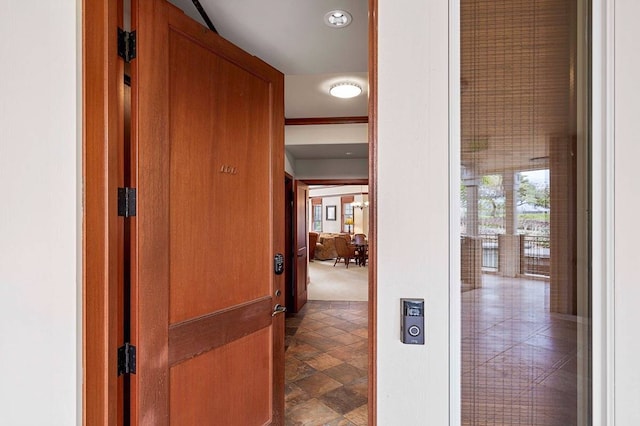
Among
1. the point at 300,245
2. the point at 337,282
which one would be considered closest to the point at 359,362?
the point at 300,245

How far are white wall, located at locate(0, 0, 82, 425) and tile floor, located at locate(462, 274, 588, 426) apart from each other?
4.29 feet

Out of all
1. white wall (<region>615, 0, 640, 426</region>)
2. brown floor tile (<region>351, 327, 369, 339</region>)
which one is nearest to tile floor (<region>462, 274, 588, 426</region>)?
white wall (<region>615, 0, 640, 426</region>)

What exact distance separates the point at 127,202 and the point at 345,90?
7.50ft

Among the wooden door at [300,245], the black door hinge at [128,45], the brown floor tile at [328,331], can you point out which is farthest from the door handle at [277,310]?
the wooden door at [300,245]

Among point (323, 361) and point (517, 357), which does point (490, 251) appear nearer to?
point (517, 357)

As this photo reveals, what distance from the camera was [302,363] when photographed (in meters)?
2.98

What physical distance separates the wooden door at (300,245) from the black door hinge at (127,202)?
11.3 ft

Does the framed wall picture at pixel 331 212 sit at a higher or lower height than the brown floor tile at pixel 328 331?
higher

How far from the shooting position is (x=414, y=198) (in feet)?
2.82

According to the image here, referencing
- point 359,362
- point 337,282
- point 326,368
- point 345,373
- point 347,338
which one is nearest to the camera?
point 345,373

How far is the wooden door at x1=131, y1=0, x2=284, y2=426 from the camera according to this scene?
45.1 inches

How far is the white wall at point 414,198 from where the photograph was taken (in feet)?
2.80

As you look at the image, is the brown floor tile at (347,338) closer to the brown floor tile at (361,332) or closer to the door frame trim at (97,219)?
the brown floor tile at (361,332)

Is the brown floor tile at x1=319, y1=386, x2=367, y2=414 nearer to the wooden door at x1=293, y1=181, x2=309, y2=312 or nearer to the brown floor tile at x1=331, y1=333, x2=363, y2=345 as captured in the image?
the brown floor tile at x1=331, y1=333, x2=363, y2=345
